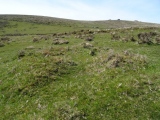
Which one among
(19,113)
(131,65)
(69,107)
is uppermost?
(131,65)

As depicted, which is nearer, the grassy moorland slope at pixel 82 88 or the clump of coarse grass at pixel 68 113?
the clump of coarse grass at pixel 68 113

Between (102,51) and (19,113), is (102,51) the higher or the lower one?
the higher one

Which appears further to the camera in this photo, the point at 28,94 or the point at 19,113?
the point at 28,94

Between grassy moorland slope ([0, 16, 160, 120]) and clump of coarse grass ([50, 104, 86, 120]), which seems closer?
clump of coarse grass ([50, 104, 86, 120])

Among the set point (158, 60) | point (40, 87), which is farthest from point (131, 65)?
point (40, 87)

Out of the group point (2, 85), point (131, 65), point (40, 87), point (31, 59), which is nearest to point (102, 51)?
point (131, 65)

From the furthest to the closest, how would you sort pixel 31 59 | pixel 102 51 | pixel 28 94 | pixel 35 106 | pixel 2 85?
pixel 102 51, pixel 31 59, pixel 2 85, pixel 28 94, pixel 35 106

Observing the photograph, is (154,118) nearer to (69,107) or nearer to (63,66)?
(69,107)

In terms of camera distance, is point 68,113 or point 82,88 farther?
point 82,88

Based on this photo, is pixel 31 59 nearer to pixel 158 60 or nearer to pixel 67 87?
pixel 67 87

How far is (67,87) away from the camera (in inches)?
777

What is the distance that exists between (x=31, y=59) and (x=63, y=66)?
5.24 m

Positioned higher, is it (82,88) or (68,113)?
(82,88)

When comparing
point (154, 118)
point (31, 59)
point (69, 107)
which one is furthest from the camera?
point (31, 59)
